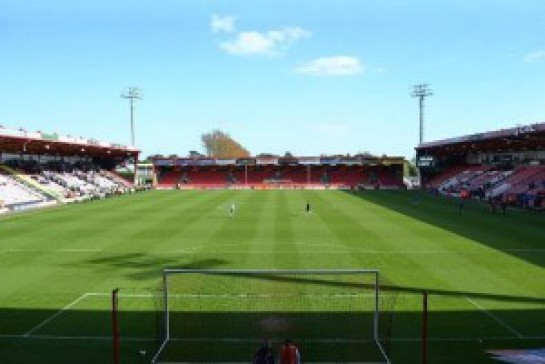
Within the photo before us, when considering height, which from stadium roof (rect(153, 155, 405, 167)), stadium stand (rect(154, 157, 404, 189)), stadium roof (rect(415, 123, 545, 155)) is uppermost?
stadium roof (rect(415, 123, 545, 155))

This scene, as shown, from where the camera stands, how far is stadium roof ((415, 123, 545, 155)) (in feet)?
168

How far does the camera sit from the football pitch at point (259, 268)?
15.9 metres

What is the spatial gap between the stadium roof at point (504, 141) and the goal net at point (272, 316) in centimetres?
3458

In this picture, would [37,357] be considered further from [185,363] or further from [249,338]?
[249,338]

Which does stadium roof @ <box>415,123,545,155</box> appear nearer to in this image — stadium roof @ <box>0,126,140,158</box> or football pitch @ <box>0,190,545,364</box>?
football pitch @ <box>0,190,545,364</box>

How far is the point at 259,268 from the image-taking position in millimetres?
24859

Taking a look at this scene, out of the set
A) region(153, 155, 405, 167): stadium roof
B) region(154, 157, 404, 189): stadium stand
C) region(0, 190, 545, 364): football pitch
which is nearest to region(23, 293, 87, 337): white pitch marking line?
region(0, 190, 545, 364): football pitch

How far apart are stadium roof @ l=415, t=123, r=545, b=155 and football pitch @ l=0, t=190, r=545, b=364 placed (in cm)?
829

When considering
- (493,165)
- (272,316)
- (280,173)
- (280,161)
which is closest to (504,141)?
(493,165)

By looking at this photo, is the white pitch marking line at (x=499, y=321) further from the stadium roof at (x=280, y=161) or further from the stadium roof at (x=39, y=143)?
the stadium roof at (x=280, y=161)

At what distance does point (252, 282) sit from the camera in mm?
22125

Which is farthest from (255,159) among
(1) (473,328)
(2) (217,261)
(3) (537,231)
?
(1) (473,328)

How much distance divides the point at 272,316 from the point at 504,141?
5343cm

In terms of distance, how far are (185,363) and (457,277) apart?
530 inches
